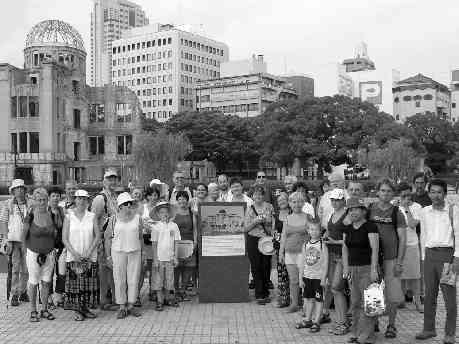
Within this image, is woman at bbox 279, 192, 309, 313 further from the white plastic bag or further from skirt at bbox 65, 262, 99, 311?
skirt at bbox 65, 262, 99, 311

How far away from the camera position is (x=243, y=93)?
108 meters

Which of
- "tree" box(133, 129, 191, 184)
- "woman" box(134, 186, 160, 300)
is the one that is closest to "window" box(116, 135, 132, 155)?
"tree" box(133, 129, 191, 184)

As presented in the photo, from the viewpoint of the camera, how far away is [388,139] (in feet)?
185

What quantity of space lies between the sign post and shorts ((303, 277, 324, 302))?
194 cm

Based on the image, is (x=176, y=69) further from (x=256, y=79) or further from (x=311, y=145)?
(x=311, y=145)

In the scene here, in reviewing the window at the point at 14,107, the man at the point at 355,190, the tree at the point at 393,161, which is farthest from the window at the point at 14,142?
the man at the point at 355,190

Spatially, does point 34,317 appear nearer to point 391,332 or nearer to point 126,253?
point 126,253

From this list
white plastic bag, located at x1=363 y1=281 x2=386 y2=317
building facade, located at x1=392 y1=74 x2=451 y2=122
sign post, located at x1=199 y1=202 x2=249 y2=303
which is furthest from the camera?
building facade, located at x1=392 y1=74 x2=451 y2=122

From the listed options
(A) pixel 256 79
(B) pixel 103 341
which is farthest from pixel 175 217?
(A) pixel 256 79

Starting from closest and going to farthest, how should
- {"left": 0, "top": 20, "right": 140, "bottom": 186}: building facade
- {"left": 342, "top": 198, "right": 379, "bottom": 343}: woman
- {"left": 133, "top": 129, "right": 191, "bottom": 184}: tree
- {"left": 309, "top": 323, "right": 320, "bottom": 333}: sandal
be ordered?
{"left": 342, "top": 198, "right": 379, "bottom": 343}: woman < {"left": 309, "top": 323, "right": 320, "bottom": 333}: sandal < {"left": 133, "top": 129, "right": 191, "bottom": 184}: tree < {"left": 0, "top": 20, "right": 140, "bottom": 186}: building facade

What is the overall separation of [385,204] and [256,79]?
329 feet

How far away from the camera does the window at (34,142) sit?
51.6m

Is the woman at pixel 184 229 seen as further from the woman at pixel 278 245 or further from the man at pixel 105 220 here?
the woman at pixel 278 245

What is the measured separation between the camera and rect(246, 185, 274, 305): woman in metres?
9.94
